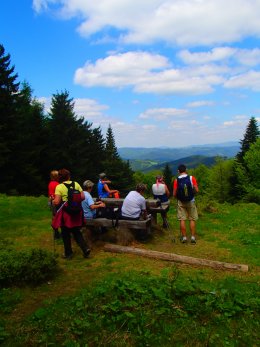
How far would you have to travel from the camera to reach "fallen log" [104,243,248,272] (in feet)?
24.4

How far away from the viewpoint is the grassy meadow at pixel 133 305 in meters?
4.56

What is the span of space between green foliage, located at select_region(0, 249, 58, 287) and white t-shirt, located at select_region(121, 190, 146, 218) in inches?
130

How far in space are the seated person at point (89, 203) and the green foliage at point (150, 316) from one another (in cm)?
Answer: 329

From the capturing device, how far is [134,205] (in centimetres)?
964

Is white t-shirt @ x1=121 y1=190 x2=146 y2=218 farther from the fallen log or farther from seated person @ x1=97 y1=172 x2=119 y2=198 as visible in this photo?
seated person @ x1=97 y1=172 x2=119 y2=198

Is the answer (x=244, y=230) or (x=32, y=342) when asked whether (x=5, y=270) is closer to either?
(x=32, y=342)

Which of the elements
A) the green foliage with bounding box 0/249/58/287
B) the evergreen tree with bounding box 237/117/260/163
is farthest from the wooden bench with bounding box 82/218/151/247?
the evergreen tree with bounding box 237/117/260/163

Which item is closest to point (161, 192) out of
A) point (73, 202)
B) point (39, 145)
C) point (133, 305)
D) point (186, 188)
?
point (186, 188)

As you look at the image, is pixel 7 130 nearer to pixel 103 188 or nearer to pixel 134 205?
pixel 103 188

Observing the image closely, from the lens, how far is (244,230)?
11992 millimetres

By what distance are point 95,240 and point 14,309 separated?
417cm

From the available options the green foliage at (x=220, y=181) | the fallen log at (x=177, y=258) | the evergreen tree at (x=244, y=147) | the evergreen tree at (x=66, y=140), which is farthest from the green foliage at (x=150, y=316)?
the green foliage at (x=220, y=181)

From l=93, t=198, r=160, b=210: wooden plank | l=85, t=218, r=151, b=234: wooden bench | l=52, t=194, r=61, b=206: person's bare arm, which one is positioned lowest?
l=85, t=218, r=151, b=234: wooden bench

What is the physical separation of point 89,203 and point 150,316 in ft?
15.5
